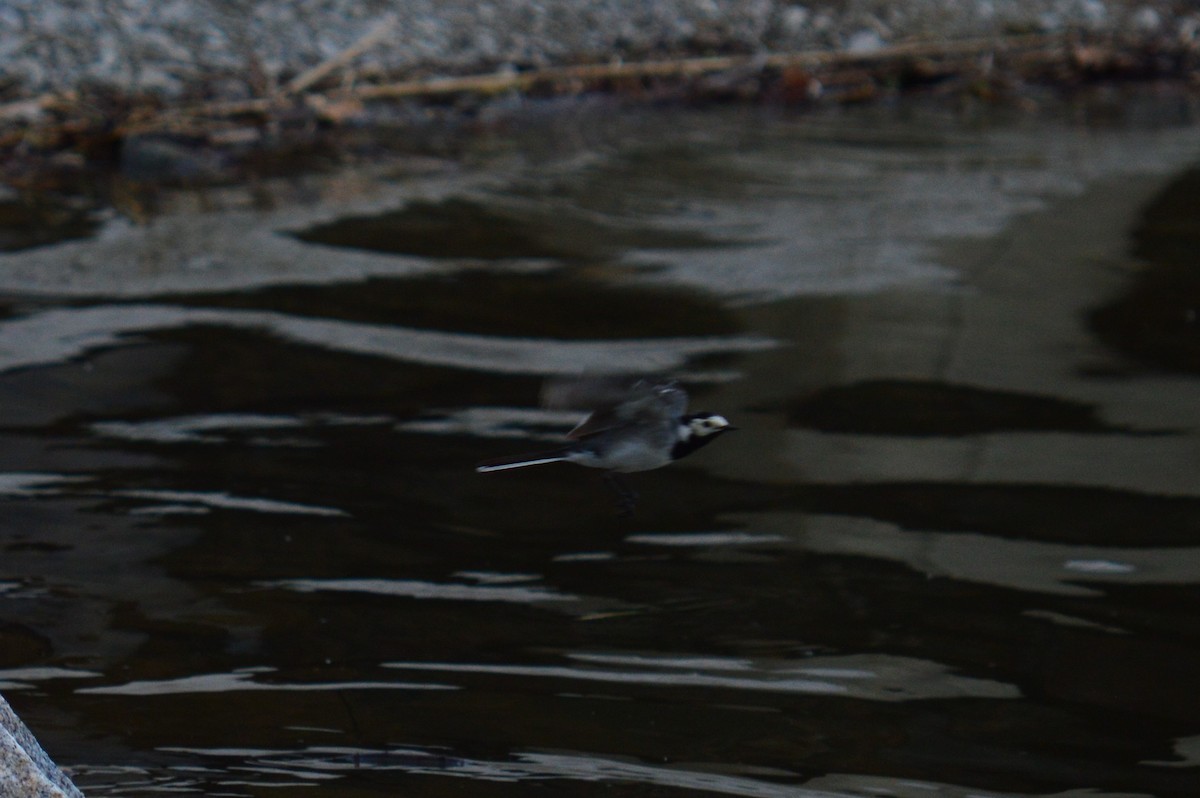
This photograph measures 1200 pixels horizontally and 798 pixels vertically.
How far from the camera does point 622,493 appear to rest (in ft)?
9.29

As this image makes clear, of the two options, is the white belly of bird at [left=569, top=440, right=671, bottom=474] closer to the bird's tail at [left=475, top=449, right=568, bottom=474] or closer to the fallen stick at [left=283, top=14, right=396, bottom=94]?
the bird's tail at [left=475, top=449, right=568, bottom=474]

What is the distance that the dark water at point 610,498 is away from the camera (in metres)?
2.55

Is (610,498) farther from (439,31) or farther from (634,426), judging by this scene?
(439,31)

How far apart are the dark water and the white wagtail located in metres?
0.43

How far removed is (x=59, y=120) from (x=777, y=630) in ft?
14.6

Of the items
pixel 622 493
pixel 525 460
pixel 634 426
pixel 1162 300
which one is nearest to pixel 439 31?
pixel 1162 300

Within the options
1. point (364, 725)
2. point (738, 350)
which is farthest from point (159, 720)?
point (738, 350)

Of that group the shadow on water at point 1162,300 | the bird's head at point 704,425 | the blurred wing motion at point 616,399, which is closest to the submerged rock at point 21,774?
the blurred wing motion at point 616,399

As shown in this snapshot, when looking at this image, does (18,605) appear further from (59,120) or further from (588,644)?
(59,120)

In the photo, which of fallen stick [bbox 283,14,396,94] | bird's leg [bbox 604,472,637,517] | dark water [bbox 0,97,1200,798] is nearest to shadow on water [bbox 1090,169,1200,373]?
dark water [bbox 0,97,1200,798]

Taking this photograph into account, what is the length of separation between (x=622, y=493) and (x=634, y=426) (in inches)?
11.3

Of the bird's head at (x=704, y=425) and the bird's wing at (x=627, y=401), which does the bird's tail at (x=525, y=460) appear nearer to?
the bird's wing at (x=627, y=401)

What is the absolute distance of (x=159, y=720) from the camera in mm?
2547

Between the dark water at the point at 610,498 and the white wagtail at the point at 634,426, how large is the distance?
0.43 m
